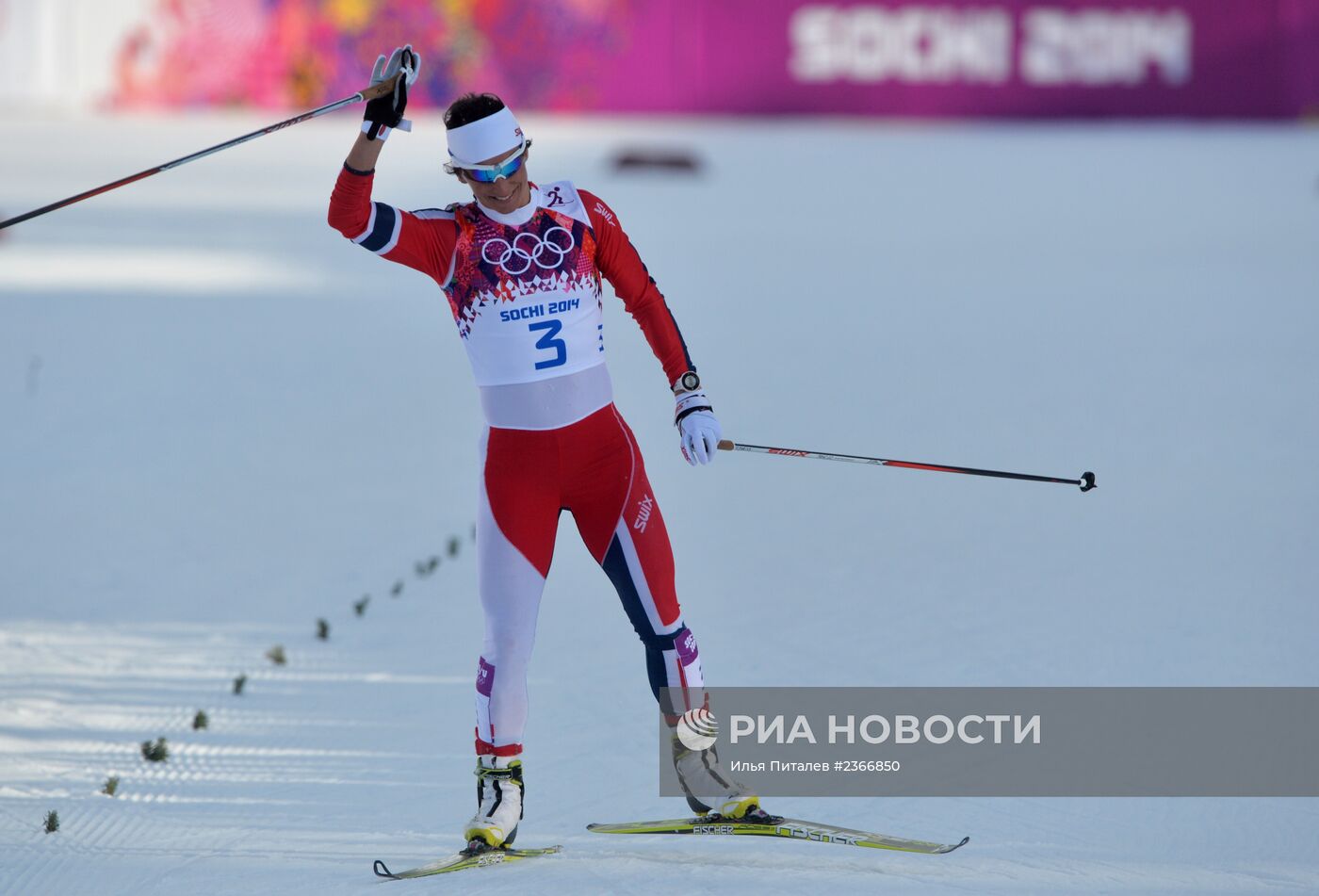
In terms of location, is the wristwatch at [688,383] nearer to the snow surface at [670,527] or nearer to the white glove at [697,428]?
the white glove at [697,428]

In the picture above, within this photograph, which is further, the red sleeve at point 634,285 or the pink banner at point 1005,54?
the pink banner at point 1005,54

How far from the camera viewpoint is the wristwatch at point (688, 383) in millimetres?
4918

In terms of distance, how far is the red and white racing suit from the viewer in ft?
15.2

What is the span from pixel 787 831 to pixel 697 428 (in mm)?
1142

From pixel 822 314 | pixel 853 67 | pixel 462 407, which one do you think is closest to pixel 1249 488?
pixel 462 407

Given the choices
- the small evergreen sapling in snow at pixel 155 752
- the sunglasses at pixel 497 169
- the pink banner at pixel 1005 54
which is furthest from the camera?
the pink banner at pixel 1005 54

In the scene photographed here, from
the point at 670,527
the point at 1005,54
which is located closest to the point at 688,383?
the point at 670,527

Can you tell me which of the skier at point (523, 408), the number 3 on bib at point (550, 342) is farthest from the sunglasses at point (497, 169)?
the number 3 on bib at point (550, 342)

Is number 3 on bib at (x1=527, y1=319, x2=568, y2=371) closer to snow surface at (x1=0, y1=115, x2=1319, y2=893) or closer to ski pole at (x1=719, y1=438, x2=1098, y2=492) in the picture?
ski pole at (x1=719, y1=438, x2=1098, y2=492)

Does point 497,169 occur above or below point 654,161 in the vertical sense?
below

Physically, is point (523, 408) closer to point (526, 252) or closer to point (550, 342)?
point (550, 342)

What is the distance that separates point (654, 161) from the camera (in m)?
22.8

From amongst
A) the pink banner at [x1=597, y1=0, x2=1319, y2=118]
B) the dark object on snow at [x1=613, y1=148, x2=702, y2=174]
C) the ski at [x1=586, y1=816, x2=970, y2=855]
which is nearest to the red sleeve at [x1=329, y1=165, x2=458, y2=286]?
the ski at [x1=586, y1=816, x2=970, y2=855]

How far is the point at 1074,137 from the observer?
2800cm
